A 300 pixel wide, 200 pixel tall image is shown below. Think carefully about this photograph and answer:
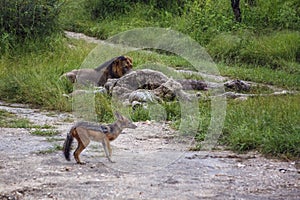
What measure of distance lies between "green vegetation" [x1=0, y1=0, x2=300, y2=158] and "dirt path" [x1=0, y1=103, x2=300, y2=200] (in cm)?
58

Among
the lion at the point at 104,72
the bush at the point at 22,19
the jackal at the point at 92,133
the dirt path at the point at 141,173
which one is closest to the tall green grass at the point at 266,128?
the dirt path at the point at 141,173

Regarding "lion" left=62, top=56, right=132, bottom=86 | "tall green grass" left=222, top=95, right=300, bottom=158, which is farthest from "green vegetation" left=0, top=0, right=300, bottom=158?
"lion" left=62, top=56, right=132, bottom=86

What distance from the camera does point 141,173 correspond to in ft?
18.1

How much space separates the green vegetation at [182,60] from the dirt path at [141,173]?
0.58 m

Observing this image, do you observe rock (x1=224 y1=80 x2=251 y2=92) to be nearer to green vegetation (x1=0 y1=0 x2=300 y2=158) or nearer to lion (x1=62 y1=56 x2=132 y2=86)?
green vegetation (x1=0 y1=0 x2=300 y2=158)

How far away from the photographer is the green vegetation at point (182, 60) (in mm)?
7035

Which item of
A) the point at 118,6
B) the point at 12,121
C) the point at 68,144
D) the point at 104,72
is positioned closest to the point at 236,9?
the point at 118,6

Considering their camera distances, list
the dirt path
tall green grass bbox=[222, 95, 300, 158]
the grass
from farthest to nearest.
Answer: the grass < tall green grass bbox=[222, 95, 300, 158] < the dirt path

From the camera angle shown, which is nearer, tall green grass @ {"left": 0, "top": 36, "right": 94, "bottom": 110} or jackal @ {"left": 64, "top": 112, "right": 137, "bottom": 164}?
jackal @ {"left": 64, "top": 112, "right": 137, "bottom": 164}

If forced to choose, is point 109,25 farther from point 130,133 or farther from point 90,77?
point 130,133

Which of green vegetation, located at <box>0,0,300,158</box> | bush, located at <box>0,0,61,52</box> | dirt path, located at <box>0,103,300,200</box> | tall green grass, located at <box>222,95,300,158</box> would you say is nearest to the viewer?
dirt path, located at <box>0,103,300,200</box>

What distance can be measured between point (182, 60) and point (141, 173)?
25.7ft

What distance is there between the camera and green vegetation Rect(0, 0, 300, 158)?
704cm

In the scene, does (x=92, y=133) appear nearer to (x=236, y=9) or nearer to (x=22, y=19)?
(x=22, y=19)
